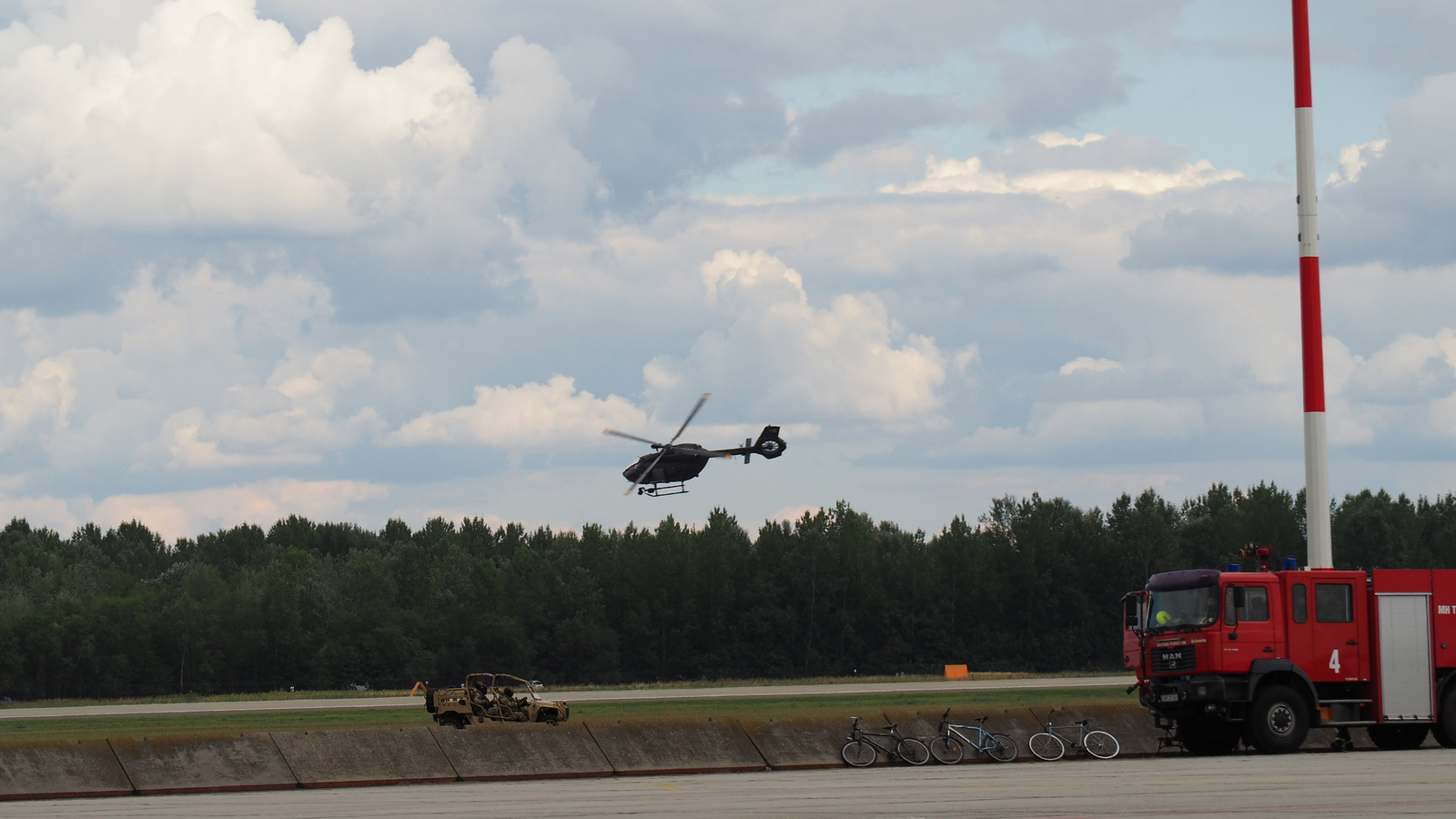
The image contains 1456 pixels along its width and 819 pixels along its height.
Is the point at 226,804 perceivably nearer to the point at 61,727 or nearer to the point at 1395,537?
the point at 61,727

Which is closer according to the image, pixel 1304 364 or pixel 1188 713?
pixel 1188 713

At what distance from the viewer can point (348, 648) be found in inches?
4734

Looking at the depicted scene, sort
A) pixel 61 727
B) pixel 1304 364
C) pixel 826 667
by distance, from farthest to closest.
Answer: pixel 826 667
pixel 61 727
pixel 1304 364

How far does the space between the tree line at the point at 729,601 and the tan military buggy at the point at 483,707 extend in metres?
84.0

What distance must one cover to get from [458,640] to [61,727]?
76.2m

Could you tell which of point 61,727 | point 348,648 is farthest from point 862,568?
point 61,727

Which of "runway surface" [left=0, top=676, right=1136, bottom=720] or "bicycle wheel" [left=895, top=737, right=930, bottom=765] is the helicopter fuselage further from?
"bicycle wheel" [left=895, top=737, right=930, bottom=765]

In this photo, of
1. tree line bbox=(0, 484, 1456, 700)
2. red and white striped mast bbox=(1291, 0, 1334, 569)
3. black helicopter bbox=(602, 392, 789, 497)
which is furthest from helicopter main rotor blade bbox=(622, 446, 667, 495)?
tree line bbox=(0, 484, 1456, 700)

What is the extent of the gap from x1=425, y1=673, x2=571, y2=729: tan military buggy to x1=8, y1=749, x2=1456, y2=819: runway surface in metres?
14.5

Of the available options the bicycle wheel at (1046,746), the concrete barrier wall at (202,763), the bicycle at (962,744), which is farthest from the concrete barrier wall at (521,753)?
the bicycle wheel at (1046,746)

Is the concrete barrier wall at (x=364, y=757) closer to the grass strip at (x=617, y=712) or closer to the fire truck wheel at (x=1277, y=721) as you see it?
the fire truck wheel at (x=1277, y=721)

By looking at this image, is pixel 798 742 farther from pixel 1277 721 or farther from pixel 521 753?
pixel 1277 721

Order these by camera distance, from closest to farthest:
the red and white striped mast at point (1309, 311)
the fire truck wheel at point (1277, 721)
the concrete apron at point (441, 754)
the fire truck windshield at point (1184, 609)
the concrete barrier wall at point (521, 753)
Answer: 1. the concrete apron at point (441, 754)
2. the concrete barrier wall at point (521, 753)
3. the fire truck wheel at point (1277, 721)
4. the fire truck windshield at point (1184, 609)
5. the red and white striped mast at point (1309, 311)

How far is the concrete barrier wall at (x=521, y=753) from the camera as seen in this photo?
2339 centimetres
